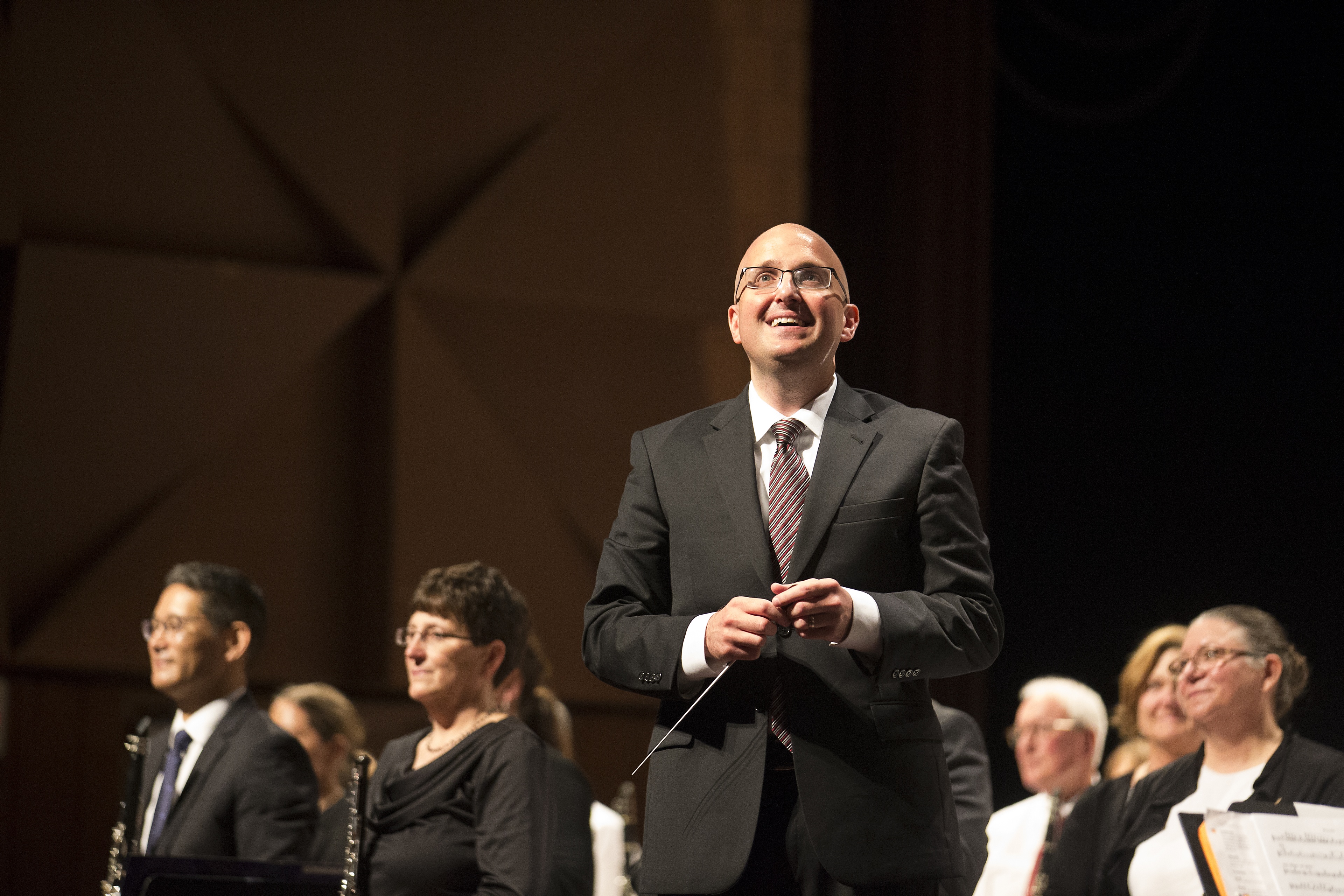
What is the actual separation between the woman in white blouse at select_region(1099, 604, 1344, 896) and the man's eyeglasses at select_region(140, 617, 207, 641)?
2.01 meters

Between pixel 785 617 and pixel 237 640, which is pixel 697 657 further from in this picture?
pixel 237 640

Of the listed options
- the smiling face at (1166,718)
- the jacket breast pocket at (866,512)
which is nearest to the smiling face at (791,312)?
the jacket breast pocket at (866,512)

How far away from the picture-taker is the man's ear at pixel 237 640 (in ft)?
10.7

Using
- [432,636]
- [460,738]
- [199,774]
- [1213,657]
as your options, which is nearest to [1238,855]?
[1213,657]

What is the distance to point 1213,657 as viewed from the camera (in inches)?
121

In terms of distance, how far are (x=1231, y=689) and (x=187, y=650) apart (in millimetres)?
2182

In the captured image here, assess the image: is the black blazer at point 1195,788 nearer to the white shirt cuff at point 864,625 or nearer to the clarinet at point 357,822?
the white shirt cuff at point 864,625

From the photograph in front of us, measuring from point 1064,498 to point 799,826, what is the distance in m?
4.52

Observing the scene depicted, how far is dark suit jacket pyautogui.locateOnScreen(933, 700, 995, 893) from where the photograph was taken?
3.07 metres

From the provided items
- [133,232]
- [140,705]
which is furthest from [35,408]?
[140,705]

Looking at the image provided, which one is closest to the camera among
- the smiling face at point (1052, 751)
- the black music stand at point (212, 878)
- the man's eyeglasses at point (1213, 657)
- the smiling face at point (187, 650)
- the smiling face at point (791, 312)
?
the smiling face at point (791, 312)

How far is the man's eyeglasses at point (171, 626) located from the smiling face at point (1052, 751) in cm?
227

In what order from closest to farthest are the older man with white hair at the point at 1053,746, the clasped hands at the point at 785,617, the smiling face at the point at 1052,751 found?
the clasped hands at the point at 785,617
the older man with white hair at the point at 1053,746
the smiling face at the point at 1052,751

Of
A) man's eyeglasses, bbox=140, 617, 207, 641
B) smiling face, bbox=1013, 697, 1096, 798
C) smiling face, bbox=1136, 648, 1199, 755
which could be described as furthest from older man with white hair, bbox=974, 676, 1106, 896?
man's eyeglasses, bbox=140, 617, 207, 641
